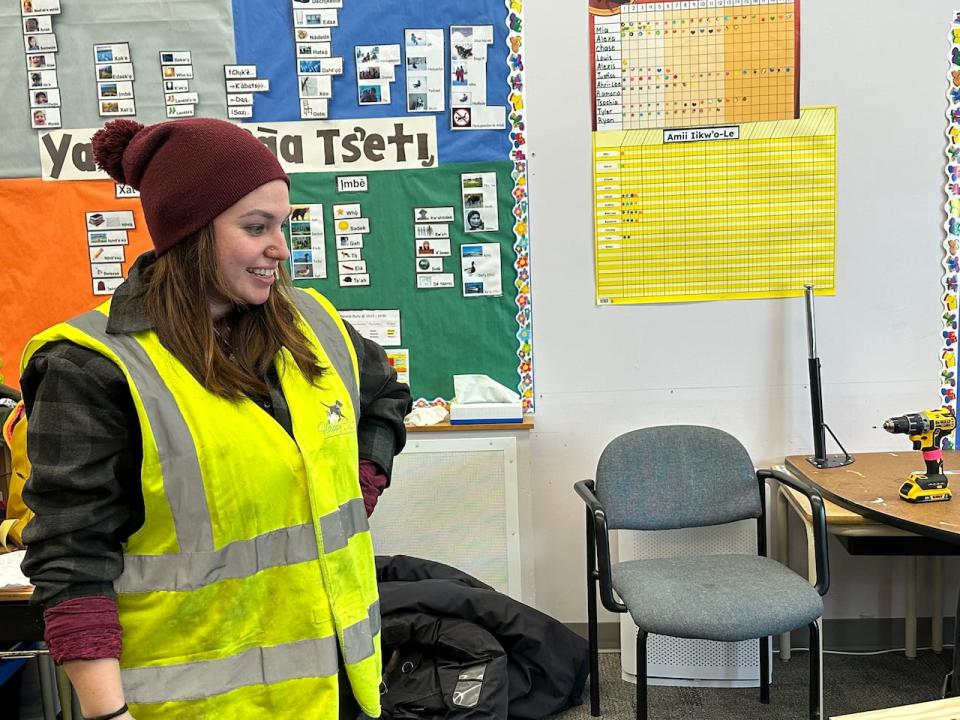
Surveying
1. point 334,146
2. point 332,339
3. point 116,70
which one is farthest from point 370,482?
point 116,70

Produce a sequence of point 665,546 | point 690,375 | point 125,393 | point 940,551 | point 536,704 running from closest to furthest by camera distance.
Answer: point 125,393 → point 940,551 → point 536,704 → point 665,546 → point 690,375

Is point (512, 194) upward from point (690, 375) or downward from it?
upward

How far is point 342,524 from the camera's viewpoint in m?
1.12

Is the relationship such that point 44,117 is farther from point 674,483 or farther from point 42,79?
point 674,483

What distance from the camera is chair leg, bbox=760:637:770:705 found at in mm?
2293

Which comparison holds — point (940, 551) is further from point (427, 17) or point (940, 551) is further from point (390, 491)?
point (427, 17)

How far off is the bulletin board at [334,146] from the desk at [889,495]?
923mm

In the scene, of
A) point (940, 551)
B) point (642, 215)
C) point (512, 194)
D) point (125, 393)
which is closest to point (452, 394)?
point (512, 194)

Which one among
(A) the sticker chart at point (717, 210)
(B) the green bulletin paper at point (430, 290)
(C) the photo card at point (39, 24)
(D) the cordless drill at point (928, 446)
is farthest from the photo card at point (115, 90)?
(D) the cordless drill at point (928, 446)

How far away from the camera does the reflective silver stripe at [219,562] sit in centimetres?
100

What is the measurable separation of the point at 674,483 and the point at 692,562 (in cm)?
23

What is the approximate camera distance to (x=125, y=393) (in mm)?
972

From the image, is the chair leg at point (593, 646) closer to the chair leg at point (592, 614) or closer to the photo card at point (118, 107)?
the chair leg at point (592, 614)

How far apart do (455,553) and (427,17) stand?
168 centimetres
